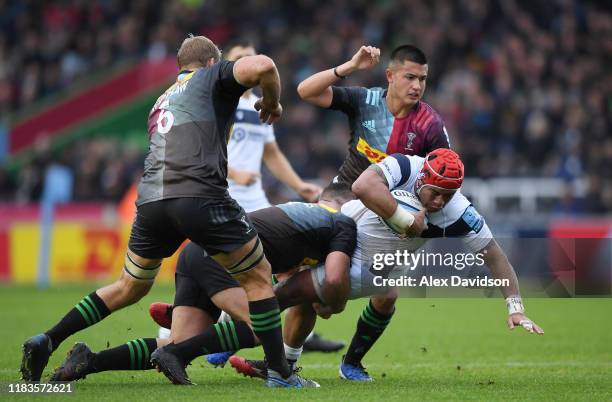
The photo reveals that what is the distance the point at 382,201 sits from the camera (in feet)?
22.9

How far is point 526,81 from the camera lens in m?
21.1

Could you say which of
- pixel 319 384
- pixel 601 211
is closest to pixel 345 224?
pixel 319 384

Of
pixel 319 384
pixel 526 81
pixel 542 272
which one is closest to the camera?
pixel 319 384

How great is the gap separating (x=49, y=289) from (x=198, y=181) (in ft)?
34.8

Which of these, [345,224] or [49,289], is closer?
[345,224]

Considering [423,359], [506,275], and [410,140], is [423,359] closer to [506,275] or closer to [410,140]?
[410,140]

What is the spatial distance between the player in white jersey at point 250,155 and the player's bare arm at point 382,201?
2.98 m

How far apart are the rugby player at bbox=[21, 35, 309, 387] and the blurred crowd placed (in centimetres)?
1203

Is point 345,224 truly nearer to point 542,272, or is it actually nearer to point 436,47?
point 542,272

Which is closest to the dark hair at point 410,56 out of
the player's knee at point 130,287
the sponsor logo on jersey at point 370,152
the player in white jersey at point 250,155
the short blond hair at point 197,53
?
the sponsor logo on jersey at point 370,152

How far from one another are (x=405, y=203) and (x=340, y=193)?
1356 millimetres

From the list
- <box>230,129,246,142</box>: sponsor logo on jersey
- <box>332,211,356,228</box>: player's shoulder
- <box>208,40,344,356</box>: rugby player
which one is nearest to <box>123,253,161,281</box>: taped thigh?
<box>332,211,356,228</box>: player's shoulder

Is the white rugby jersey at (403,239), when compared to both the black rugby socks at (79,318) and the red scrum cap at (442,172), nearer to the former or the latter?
the red scrum cap at (442,172)

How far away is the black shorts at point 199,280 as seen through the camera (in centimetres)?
733
